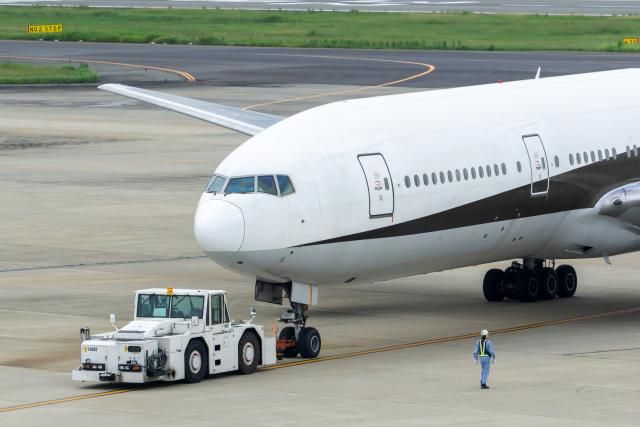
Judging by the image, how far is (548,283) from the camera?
4725 centimetres

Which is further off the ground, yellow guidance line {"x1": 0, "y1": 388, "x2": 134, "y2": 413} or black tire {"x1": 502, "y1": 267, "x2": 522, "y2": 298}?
black tire {"x1": 502, "y1": 267, "x2": 522, "y2": 298}

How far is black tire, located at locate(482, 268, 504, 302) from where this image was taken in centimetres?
4703

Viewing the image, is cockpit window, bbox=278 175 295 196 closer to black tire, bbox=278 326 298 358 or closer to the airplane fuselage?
the airplane fuselage

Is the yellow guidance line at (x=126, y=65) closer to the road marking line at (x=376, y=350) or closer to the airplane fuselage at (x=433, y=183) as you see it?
the airplane fuselage at (x=433, y=183)

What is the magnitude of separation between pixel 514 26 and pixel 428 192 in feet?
410

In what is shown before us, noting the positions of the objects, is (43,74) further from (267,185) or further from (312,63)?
(267,185)

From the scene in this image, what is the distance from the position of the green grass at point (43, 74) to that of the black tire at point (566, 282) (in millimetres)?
75145

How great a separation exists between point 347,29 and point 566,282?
390ft

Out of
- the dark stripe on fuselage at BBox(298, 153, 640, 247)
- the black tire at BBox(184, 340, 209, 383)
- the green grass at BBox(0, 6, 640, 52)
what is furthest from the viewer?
the green grass at BBox(0, 6, 640, 52)

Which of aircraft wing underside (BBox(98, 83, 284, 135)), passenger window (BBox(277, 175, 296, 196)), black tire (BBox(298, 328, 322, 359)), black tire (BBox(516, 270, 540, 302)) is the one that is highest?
aircraft wing underside (BBox(98, 83, 284, 135))

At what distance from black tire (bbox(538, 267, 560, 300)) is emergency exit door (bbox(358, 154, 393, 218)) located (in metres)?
10.0

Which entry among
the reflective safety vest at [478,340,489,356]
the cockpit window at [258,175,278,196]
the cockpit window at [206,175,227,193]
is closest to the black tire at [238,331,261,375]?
the cockpit window at [258,175,278,196]

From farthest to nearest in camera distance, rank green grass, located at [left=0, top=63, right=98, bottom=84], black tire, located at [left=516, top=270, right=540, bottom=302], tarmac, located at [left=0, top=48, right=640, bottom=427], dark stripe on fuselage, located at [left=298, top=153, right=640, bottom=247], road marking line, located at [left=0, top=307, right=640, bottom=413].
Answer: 1. green grass, located at [left=0, top=63, right=98, bottom=84]
2. black tire, located at [left=516, top=270, right=540, bottom=302]
3. dark stripe on fuselage, located at [left=298, top=153, right=640, bottom=247]
4. road marking line, located at [left=0, top=307, right=640, bottom=413]
5. tarmac, located at [left=0, top=48, right=640, bottom=427]

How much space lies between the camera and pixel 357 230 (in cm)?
3778
